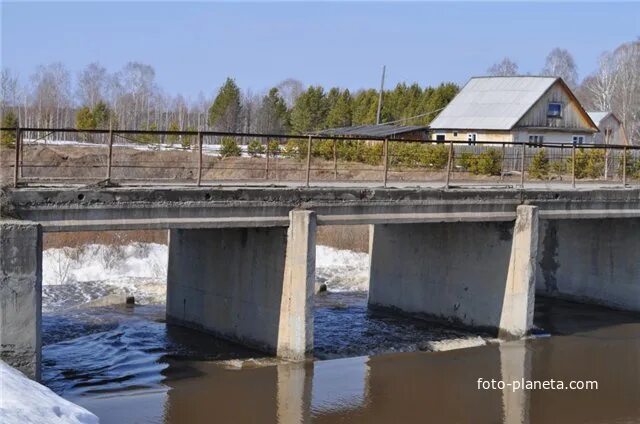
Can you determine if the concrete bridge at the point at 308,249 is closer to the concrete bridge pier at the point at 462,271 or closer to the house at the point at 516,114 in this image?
the concrete bridge pier at the point at 462,271

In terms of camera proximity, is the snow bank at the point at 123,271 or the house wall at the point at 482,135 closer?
the snow bank at the point at 123,271

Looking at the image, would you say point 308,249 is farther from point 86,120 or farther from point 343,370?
point 86,120

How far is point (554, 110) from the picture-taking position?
1927 inches

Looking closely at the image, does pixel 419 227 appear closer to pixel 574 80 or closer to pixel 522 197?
pixel 522 197

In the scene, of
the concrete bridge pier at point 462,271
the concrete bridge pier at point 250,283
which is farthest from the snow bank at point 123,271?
the concrete bridge pier at point 250,283

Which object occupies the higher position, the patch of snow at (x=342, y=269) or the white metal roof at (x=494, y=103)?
the white metal roof at (x=494, y=103)

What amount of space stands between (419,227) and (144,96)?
78.9 m

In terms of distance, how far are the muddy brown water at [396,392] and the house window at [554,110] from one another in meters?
29.0

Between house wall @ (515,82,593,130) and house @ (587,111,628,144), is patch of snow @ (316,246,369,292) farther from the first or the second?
house @ (587,111,628,144)

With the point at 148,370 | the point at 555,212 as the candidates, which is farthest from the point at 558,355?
the point at 148,370

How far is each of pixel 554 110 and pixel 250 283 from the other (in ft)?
109

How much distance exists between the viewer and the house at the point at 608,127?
61562mm

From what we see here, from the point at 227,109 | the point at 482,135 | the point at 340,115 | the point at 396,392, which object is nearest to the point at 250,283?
the point at 396,392

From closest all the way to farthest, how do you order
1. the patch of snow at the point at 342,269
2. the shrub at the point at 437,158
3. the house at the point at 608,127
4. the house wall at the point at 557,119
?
the patch of snow at the point at 342,269 < the shrub at the point at 437,158 < the house wall at the point at 557,119 < the house at the point at 608,127
